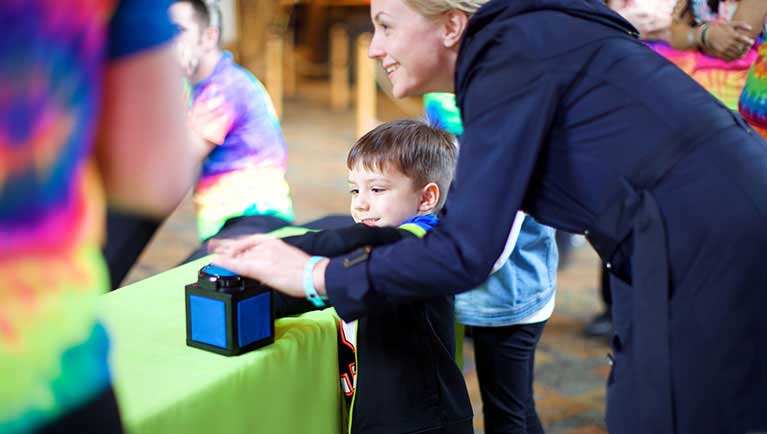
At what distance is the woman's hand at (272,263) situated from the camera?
1.31 metres

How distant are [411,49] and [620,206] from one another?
18.1 inches

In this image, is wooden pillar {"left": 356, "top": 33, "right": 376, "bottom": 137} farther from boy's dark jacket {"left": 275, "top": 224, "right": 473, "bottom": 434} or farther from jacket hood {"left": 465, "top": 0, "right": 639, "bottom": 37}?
jacket hood {"left": 465, "top": 0, "right": 639, "bottom": 37}

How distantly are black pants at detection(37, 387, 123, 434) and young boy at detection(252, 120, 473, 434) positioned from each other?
0.78 metres

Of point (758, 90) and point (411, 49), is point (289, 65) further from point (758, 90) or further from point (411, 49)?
point (411, 49)

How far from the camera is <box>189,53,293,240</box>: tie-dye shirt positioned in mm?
2725

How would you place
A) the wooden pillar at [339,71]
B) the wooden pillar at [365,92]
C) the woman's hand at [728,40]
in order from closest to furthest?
the woman's hand at [728,40] < the wooden pillar at [365,92] < the wooden pillar at [339,71]

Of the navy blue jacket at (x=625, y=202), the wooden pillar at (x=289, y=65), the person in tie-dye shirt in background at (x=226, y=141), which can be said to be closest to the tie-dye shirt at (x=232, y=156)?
the person in tie-dye shirt in background at (x=226, y=141)

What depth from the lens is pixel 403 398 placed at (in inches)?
63.6

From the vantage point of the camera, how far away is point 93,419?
2.25 feet

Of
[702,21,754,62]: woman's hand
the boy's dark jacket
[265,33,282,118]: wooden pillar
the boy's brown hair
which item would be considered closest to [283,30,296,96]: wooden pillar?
[265,33,282,118]: wooden pillar

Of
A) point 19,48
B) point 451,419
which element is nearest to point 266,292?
point 451,419

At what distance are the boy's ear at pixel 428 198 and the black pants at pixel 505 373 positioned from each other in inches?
16.7

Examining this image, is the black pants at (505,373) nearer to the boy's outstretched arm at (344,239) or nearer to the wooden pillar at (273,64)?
the boy's outstretched arm at (344,239)

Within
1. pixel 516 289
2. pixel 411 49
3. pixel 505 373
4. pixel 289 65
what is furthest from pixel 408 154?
pixel 289 65
